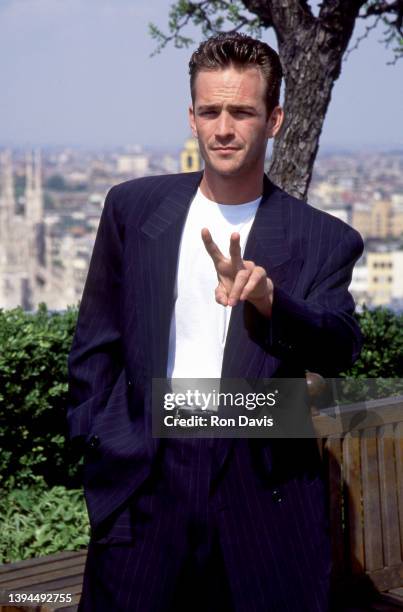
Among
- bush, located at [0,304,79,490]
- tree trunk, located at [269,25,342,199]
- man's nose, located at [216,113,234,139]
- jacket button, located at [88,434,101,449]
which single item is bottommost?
bush, located at [0,304,79,490]

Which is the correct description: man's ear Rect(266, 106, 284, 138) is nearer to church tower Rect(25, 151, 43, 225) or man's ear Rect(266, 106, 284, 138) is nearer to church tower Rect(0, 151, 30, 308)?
church tower Rect(0, 151, 30, 308)

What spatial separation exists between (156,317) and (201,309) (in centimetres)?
11

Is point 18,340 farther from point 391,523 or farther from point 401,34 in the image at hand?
point 401,34

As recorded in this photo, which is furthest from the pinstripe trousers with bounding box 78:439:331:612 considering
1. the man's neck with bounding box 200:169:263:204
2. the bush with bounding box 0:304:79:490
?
the bush with bounding box 0:304:79:490

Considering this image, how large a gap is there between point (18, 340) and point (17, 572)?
5.64 ft

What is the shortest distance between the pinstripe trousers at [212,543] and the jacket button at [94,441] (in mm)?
185

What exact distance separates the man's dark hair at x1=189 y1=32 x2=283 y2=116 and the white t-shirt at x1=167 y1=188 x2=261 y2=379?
0.90 ft

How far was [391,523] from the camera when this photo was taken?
3.90m

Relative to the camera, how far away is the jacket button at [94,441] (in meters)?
2.53

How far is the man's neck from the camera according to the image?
244cm

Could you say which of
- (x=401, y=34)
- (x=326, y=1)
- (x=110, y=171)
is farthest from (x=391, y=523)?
(x=110, y=171)

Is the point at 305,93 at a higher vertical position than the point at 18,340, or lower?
higher

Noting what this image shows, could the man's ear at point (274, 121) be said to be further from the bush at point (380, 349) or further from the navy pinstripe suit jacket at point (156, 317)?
the bush at point (380, 349)

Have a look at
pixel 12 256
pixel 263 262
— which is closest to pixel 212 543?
pixel 263 262
